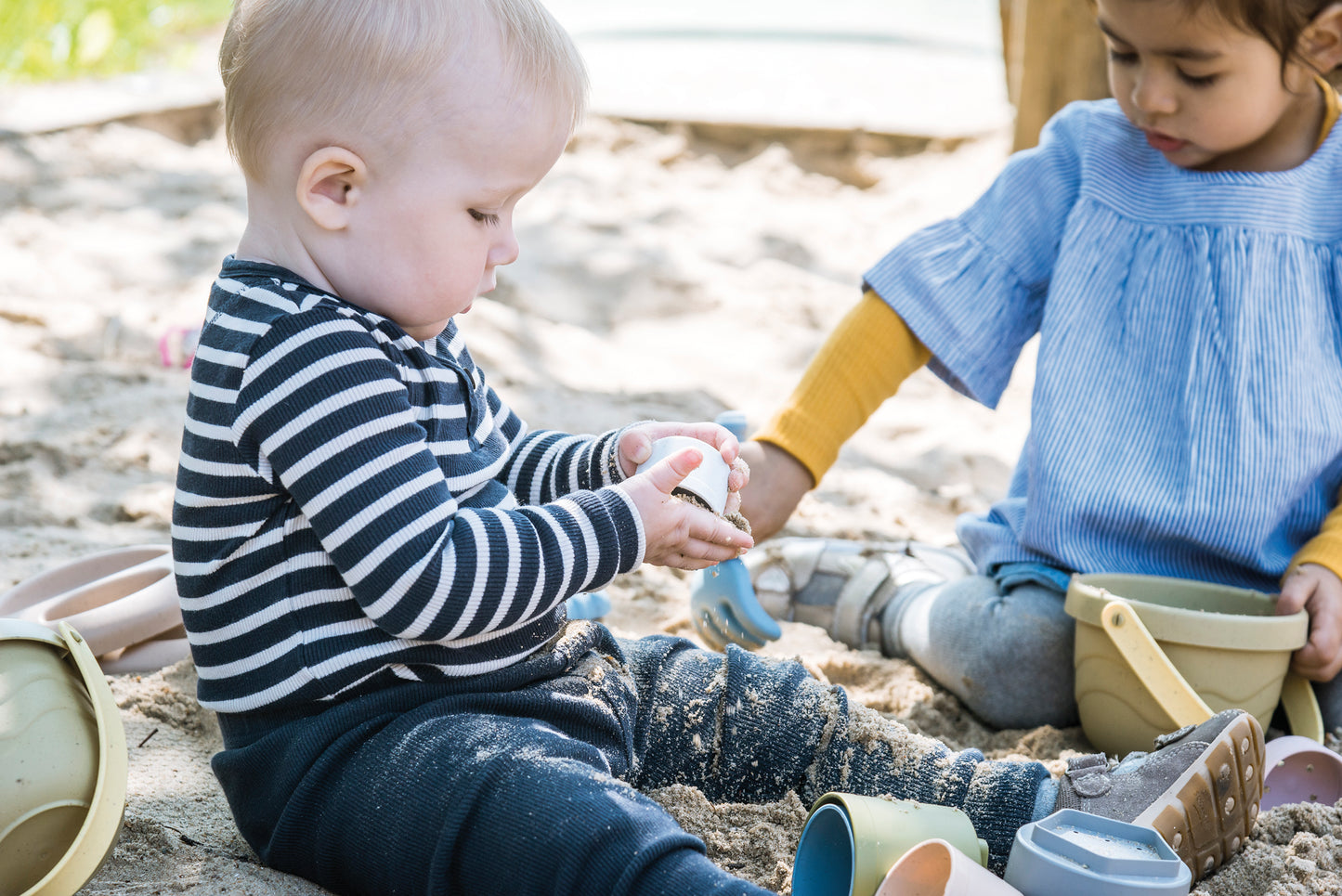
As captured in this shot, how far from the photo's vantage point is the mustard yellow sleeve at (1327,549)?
1772mm

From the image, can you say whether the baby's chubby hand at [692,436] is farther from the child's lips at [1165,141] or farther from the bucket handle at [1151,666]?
A: the child's lips at [1165,141]

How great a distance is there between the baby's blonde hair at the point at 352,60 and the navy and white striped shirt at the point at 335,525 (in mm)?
159

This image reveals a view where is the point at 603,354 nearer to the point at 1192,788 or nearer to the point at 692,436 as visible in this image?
the point at 692,436

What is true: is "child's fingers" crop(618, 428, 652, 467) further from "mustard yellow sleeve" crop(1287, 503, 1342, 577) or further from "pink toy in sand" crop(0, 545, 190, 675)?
"mustard yellow sleeve" crop(1287, 503, 1342, 577)

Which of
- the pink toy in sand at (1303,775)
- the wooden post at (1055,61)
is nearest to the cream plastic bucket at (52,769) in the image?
the pink toy in sand at (1303,775)

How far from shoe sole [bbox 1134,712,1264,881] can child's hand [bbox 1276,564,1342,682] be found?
0.39 m

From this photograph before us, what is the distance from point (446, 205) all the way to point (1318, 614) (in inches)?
51.5

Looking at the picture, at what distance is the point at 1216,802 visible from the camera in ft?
4.40

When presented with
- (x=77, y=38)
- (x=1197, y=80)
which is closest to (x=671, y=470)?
(x=1197, y=80)

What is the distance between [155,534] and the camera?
2.12 m

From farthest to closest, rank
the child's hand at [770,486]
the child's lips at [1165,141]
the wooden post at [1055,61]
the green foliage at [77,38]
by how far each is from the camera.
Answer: the green foliage at [77,38]
the wooden post at [1055,61]
the child's hand at [770,486]
the child's lips at [1165,141]

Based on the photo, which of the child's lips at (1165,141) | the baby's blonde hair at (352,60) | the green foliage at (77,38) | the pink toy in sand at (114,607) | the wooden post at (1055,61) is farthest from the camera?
the green foliage at (77,38)

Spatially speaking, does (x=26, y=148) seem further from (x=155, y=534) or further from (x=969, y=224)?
(x=969, y=224)

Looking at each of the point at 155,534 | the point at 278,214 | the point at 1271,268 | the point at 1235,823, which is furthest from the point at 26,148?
the point at 1235,823
